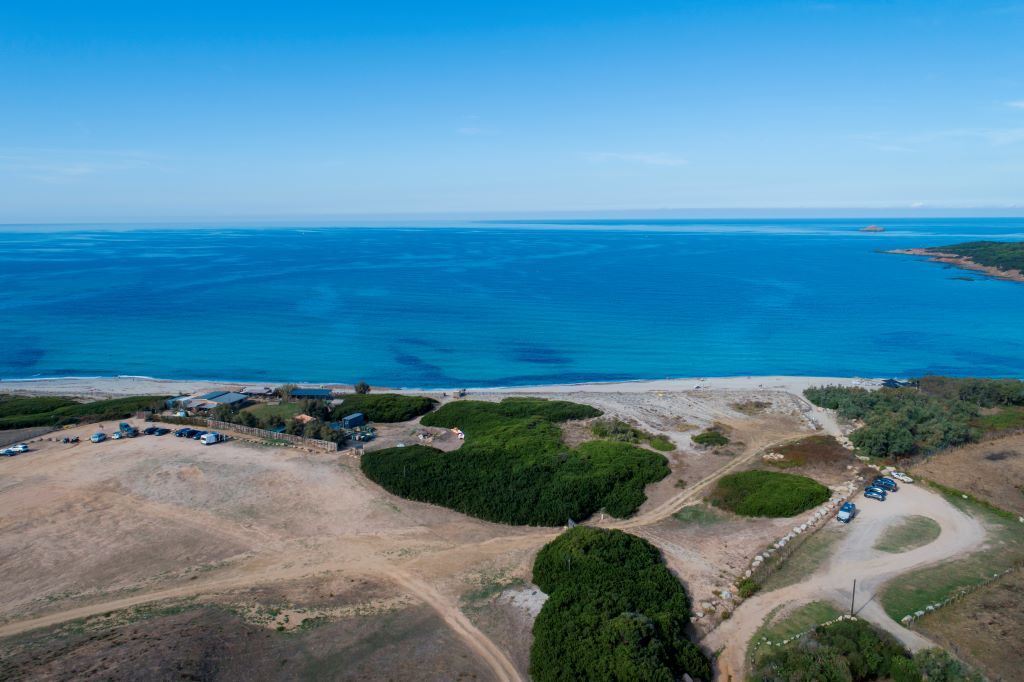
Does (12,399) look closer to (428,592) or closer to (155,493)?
(155,493)

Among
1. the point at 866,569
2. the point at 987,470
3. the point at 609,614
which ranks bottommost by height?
the point at 987,470

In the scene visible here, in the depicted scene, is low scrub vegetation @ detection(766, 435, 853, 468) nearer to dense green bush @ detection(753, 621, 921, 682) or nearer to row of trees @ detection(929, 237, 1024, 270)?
dense green bush @ detection(753, 621, 921, 682)

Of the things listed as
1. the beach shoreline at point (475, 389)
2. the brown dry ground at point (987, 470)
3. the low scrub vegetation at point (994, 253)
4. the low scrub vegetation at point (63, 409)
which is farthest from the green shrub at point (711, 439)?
the low scrub vegetation at point (994, 253)

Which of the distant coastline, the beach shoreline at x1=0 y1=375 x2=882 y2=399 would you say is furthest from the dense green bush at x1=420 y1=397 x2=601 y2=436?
the distant coastline

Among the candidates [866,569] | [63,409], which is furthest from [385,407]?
[866,569]

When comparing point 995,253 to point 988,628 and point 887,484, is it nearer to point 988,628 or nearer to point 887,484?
point 887,484

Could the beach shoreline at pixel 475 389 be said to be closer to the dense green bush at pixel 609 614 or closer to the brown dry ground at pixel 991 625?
the brown dry ground at pixel 991 625

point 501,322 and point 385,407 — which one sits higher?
point 385,407
